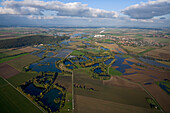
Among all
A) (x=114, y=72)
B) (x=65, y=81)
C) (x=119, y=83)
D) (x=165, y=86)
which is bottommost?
(x=165, y=86)

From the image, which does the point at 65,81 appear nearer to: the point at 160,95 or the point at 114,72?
the point at 114,72

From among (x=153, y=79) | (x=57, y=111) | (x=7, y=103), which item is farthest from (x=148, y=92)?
(x=7, y=103)

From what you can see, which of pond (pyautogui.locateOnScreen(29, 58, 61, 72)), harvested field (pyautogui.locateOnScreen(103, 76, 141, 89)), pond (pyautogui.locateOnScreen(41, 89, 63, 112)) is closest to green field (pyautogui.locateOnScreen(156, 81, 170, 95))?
harvested field (pyautogui.locateOnScreen(103, 76, 141, 89))

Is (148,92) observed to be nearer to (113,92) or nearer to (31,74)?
(113,92)

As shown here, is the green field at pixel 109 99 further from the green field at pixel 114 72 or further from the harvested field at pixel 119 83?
the green field at pixel 114 72

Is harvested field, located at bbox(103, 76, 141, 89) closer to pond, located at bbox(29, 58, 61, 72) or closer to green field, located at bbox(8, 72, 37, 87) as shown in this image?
pond, located at bbox(29, 58, 61, 72)

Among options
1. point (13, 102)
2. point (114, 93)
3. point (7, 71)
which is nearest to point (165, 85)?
point (114, 93)
